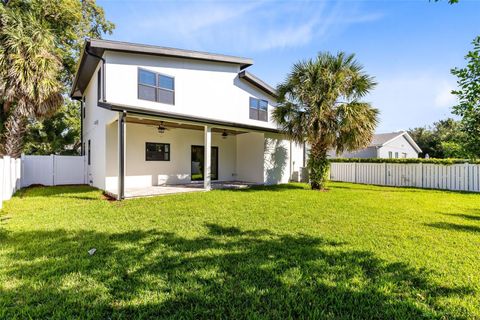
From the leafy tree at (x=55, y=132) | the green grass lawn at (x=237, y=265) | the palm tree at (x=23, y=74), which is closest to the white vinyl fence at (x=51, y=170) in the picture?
the palm tree at (x=23, y=74)

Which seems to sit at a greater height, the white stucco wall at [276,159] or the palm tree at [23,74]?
the palm tree at [23,74]

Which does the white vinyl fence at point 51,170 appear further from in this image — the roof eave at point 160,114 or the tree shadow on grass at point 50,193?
the roof eave at point 160,114

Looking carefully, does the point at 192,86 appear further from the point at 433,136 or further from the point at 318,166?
the point at 433,136

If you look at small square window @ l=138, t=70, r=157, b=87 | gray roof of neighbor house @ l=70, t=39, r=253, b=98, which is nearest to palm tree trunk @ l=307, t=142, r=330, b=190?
gray roof of neighbor house @ l=70, t=39, r=253, b=98

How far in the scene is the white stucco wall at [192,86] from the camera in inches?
416

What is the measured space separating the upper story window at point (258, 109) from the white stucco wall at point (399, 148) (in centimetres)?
1601

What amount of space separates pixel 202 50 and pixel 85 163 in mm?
9272

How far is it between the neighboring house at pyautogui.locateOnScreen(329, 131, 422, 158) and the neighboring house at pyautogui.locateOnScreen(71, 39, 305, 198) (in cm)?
1304

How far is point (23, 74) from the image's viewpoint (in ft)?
36.9

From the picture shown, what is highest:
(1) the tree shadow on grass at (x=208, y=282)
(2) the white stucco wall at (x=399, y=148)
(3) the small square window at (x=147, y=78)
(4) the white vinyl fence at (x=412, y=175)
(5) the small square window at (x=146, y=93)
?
(3) the small square window at (x=147, y=78)

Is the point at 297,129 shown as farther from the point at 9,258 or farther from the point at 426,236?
the point at 9,258

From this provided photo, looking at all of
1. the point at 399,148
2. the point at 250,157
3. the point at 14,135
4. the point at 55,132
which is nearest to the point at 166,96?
the point at 250,157

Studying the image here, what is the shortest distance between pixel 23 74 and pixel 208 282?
1348 cm

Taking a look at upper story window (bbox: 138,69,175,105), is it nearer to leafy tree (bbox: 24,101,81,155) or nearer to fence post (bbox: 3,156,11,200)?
fence post (bbox: 3,156,11,200)
